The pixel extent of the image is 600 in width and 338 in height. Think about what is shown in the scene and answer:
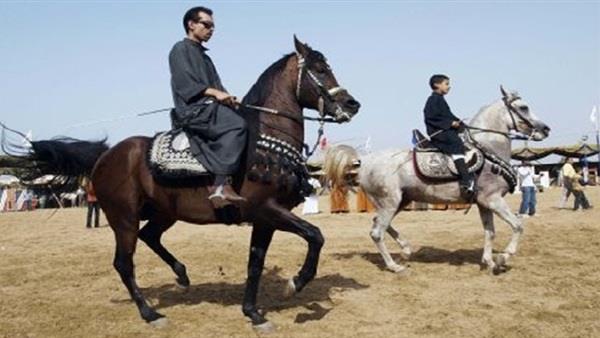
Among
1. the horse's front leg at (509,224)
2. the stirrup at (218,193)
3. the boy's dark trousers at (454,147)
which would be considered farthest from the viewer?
the boy's dark trousers at (454,147)

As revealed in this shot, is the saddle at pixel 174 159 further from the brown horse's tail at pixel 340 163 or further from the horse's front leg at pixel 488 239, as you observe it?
the horse's front leg at pixel 488 239

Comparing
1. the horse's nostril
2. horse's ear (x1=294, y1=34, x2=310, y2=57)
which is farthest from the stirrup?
horse's ear (x1=294, y1=34, x2=310, y2=57)

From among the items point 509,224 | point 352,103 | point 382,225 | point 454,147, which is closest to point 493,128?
point 454,147

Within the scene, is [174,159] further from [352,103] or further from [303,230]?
[352,103]

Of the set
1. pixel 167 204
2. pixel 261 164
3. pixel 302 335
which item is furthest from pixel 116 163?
pixel 302 335

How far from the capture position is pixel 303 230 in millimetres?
5965

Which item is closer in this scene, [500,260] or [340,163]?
[500,260]

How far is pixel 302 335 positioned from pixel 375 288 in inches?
94.2

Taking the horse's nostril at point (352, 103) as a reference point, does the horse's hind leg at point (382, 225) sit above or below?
below

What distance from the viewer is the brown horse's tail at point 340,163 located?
10648mm

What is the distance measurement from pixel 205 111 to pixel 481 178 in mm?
5074

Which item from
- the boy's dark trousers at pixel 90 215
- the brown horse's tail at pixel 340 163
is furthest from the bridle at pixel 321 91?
the boy's dark trousers at pixel 90 215

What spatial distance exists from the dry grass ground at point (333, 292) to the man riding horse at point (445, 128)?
1.42 metres

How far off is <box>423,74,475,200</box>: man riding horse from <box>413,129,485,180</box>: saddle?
10 centimetres
